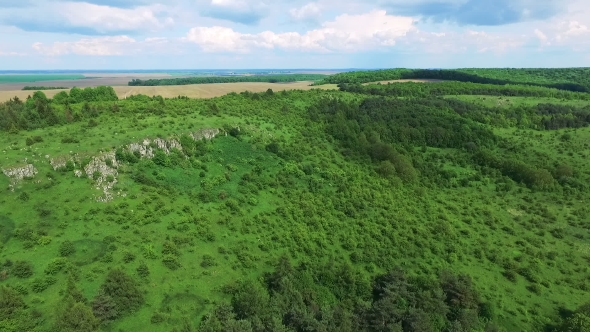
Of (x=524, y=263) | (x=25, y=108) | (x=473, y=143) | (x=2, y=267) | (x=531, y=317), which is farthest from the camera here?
(x=473, y=143)

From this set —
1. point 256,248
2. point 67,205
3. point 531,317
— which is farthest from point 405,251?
point 67,205

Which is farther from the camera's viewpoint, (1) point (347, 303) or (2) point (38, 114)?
(2) point (38, 114)

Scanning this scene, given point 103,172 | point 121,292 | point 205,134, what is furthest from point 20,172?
point 205,134

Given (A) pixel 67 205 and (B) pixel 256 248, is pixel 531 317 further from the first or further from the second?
(A) pixel 67 205

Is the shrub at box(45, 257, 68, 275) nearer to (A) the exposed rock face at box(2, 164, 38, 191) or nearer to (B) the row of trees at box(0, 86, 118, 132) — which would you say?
(A) the exposed rock face at box(2, 164, 38, 191)

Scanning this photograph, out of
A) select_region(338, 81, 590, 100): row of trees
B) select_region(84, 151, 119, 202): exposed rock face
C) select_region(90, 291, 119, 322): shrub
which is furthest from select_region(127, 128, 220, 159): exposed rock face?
select_region(338, 81, 590, 100): row of trees

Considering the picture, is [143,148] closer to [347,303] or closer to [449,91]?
[347,303]

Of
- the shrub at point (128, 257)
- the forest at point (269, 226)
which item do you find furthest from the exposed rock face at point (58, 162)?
the shrub at point (128, 257)

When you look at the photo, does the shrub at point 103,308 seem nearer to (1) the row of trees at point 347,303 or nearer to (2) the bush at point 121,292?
(2) the bush at point 121,292
